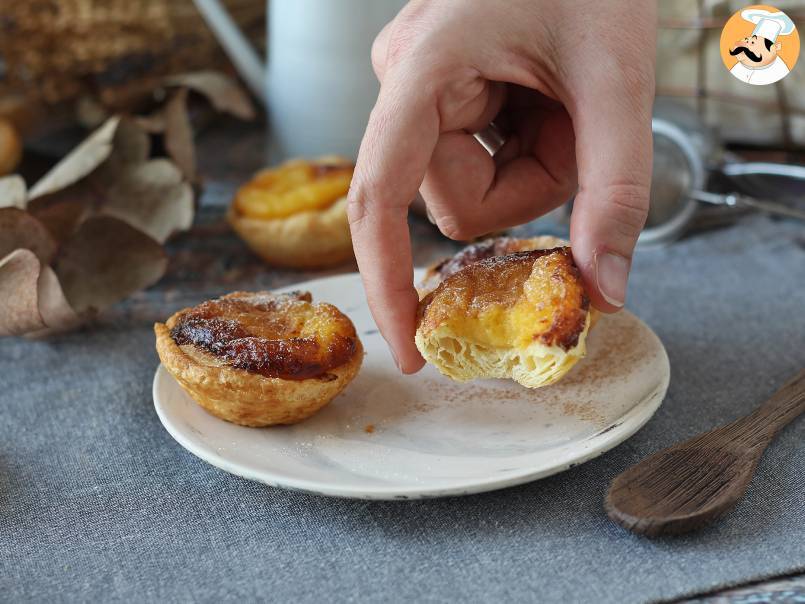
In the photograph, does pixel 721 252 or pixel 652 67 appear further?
pixel 721 252

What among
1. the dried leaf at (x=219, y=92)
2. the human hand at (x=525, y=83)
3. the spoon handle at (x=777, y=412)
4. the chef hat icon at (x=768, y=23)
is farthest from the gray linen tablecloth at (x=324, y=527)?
the dried leaf at (x=219, y=92)

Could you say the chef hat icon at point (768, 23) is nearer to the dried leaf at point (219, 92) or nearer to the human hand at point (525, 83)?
the human hand at point (525, 83)

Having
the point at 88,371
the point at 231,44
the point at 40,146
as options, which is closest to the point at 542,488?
the point at 88,371

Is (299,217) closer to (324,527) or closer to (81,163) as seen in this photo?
(81,163)

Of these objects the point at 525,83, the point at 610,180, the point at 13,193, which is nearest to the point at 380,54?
the point at 525,83

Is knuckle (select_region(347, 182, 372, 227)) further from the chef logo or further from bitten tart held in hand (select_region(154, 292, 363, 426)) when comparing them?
the chef logo

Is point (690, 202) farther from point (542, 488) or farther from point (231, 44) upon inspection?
point (231, 44)
